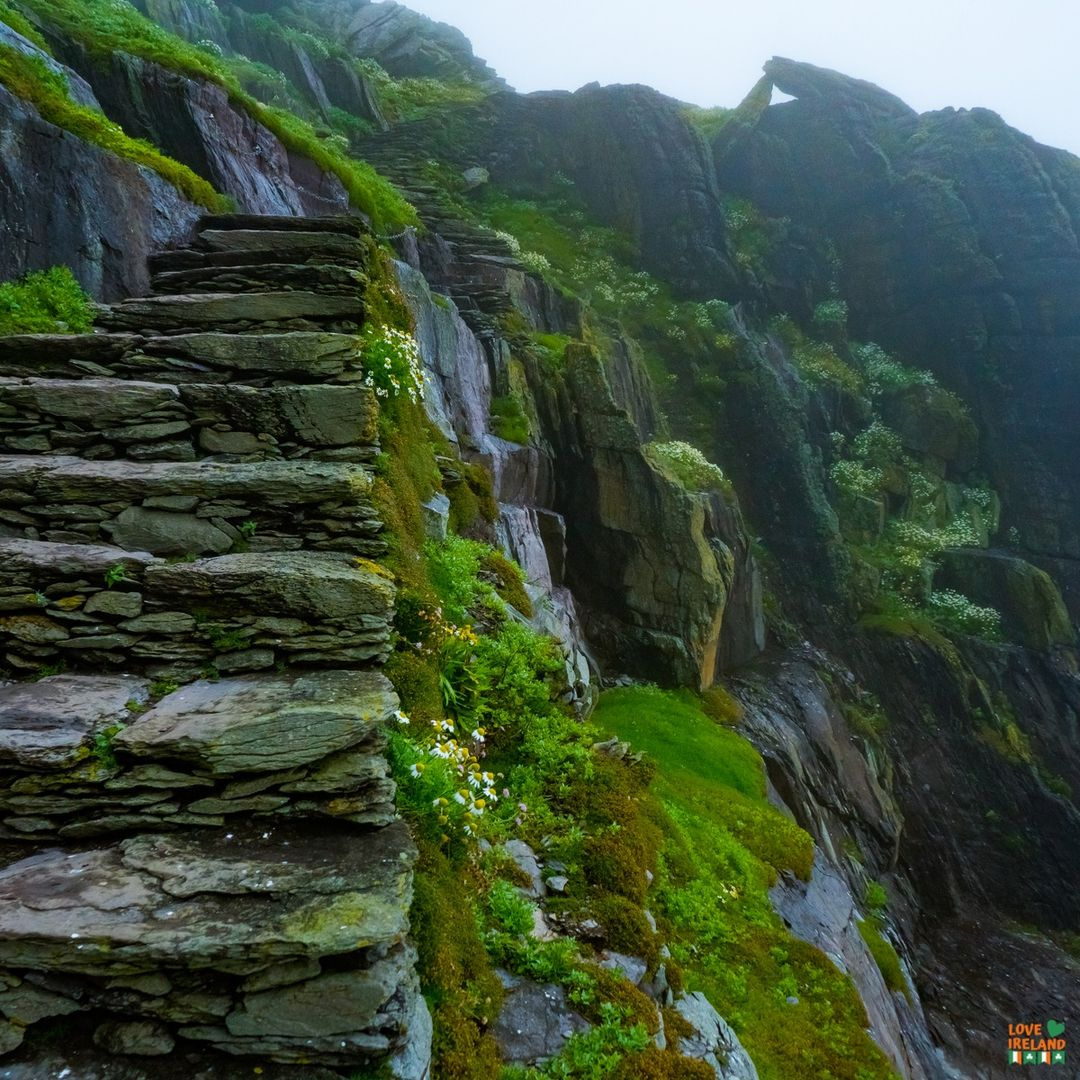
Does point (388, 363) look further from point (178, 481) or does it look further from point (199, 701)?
point (199, 701)

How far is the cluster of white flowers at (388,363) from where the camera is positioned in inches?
346

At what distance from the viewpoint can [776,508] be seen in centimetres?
2864

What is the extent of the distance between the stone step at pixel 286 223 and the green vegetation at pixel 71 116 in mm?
896

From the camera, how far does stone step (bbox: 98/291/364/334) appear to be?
883cm

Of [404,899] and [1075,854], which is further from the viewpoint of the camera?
[1075,854]

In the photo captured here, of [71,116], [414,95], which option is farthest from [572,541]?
[414,95]

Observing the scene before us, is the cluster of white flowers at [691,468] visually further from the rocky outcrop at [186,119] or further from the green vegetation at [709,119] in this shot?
the green vegetation at [709,119]

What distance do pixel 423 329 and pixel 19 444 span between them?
376 inches

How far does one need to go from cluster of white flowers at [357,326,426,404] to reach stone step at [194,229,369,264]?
1.66 m

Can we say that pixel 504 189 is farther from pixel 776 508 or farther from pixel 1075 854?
pixel 1075 854

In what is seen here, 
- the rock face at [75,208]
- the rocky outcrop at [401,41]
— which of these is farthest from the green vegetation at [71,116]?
the rocky outcrop at [401,41]

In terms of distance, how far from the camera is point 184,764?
4.43m

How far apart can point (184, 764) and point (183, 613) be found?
1.55 m

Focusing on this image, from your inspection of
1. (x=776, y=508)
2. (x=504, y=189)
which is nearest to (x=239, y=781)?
(x=776, y=508)
